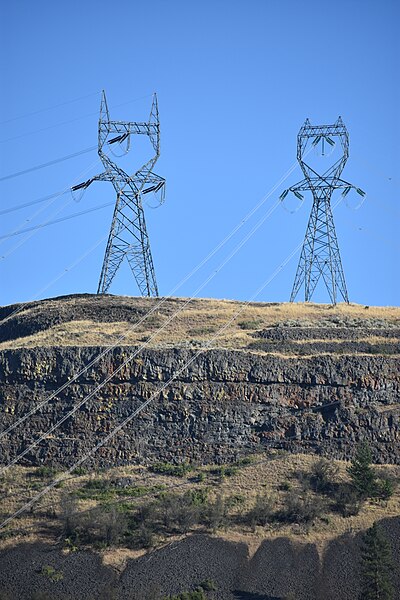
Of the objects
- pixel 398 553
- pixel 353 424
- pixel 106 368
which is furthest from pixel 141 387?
pixel 398 553

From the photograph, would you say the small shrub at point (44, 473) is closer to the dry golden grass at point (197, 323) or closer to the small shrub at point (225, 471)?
the small shrub at point (225, 471)

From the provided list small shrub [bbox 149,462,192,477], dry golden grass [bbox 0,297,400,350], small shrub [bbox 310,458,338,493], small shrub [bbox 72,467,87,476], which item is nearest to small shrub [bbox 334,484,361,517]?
small shrub [bbox 310,458,338,493]

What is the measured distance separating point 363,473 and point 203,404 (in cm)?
1158

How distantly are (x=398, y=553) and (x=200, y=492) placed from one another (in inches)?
510

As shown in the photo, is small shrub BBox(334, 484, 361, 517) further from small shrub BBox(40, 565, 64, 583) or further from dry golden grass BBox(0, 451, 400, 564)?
small shrub BBox(40, 565, 64, 583)

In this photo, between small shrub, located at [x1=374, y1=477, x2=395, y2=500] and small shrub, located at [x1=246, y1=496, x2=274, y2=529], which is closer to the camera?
small shrub, located at [x1=246, y1=496, x2=274, y2=529]

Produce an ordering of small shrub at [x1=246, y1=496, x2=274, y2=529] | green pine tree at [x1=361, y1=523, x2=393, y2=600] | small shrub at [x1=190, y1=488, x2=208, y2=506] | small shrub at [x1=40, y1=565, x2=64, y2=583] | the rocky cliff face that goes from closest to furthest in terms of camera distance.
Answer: green pine tree at [x1=361, y1=523, x2=393, y2=600] → small shrub at [x1=40, y1=565, x2=64, y2=583] → small shrub at [x1=246, y1=496, x2=274, y2=529] → small shrub at [x1=190, y1=488, x2=208, y2=506] → the rocky cliff face

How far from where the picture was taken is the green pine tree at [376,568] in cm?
9688

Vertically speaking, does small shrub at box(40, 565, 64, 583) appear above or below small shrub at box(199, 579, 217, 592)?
above

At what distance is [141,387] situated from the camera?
11412cm

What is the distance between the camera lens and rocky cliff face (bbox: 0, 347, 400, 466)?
112 m

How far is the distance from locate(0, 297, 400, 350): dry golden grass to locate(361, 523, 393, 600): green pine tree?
77.4ft

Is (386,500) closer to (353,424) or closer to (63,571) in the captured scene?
(353,424)

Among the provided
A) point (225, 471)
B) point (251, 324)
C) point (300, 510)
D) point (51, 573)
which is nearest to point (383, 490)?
point (300, 510)
